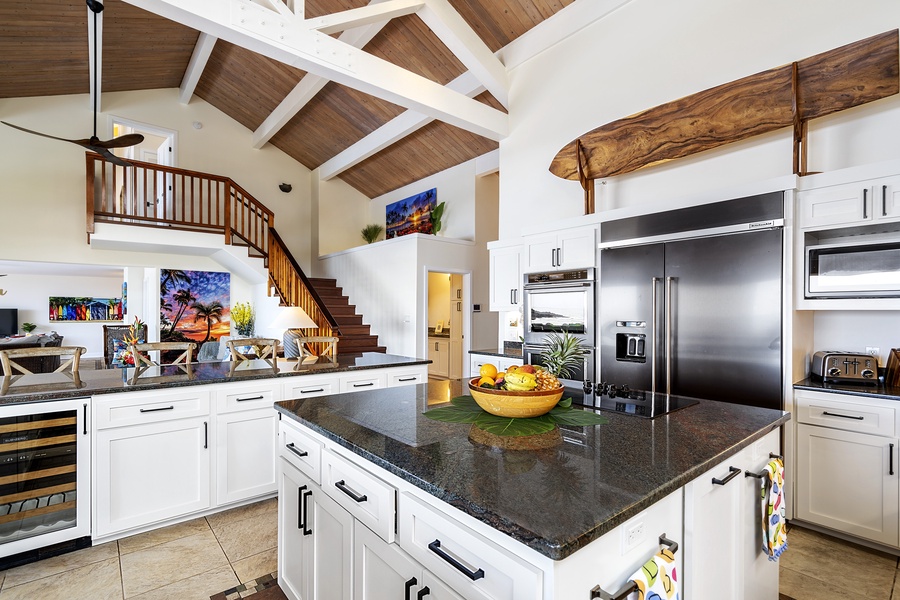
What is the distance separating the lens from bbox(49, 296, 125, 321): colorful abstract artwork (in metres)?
11.3

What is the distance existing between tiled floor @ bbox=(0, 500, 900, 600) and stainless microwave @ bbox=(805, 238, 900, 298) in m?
1.51

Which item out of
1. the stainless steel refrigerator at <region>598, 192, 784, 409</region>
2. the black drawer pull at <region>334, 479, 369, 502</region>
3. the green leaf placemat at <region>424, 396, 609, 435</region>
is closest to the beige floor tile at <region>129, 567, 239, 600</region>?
the black drawer pull at <region>334, 479, 369, 502</region>

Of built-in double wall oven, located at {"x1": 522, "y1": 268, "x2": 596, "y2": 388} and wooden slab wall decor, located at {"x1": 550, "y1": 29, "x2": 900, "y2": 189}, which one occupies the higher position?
wooden slab wall decor, located at {"x1": 550, "y1": 29, "x2": 900, "y2": 189}

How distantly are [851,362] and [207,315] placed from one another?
9.53 m

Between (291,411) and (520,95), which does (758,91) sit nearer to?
(520,95)

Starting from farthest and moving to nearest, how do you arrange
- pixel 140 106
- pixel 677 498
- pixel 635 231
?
pixel 140 106 → pixel 635 231 → pixel 677 498

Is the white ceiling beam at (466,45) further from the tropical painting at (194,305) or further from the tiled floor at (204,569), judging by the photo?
the tropical painting at (194,305)

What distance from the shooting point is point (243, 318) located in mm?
9008

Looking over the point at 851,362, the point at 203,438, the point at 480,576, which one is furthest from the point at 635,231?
the point at 203,438

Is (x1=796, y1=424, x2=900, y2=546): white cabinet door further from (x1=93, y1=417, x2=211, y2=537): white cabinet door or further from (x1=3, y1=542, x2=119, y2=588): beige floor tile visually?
(x1=3, y1=542, x2=119, y2=588): beige floor tile

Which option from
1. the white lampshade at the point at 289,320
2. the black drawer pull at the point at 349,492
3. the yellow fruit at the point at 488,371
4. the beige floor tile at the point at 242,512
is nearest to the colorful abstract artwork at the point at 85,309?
the white lampshade at the point at 289,320

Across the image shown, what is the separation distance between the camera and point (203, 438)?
9.18ft

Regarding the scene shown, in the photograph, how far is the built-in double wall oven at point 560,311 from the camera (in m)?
3.92

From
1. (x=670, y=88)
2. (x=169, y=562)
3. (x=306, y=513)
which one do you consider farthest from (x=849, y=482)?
(x=169, y=562)
